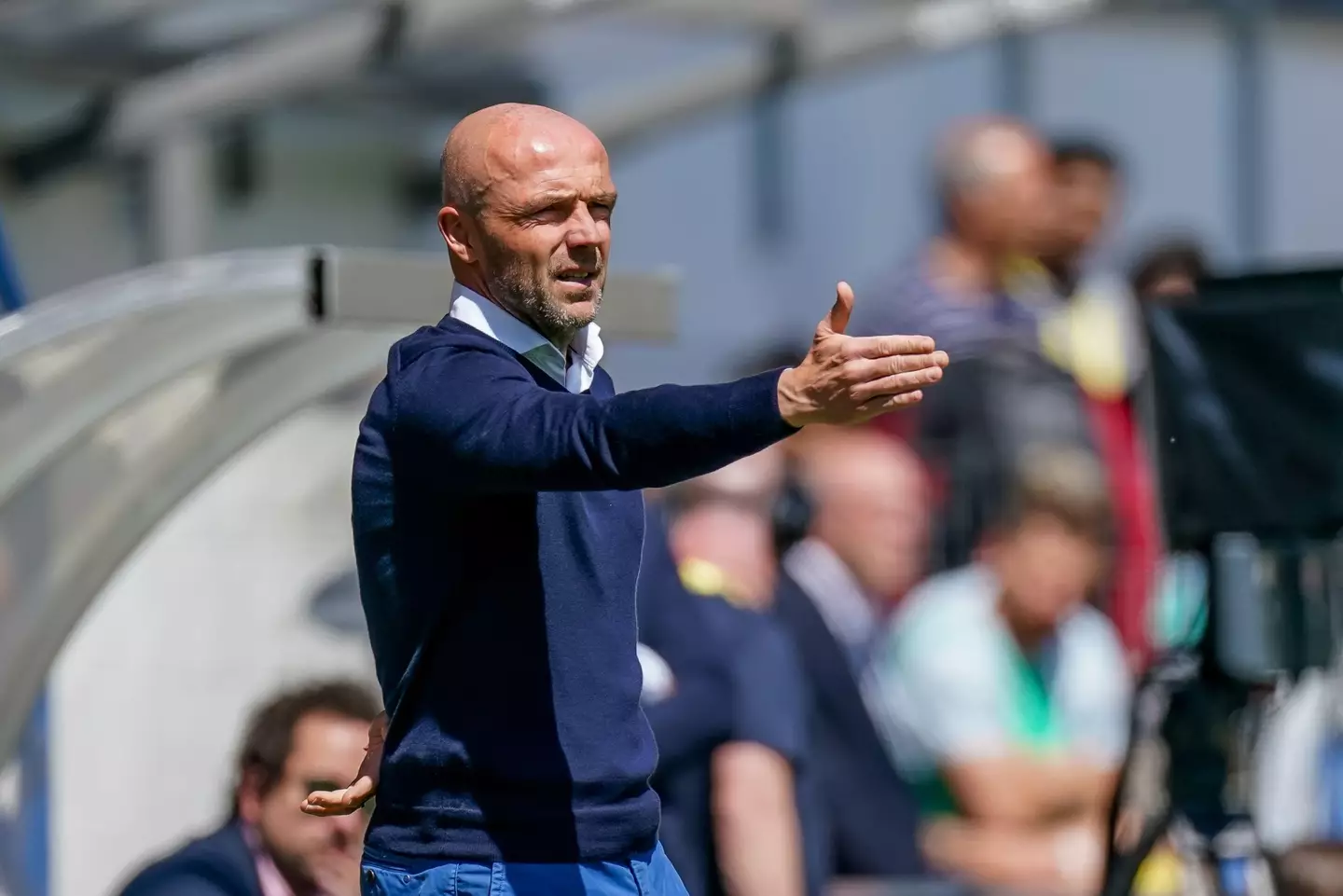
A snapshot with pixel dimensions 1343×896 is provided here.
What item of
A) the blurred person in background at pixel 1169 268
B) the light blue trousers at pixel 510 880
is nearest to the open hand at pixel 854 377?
the light blue trousers at pixel 510 880

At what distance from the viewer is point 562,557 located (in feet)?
7.89

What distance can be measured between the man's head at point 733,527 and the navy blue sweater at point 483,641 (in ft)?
7.79

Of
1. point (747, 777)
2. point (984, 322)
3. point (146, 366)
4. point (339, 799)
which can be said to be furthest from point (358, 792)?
point (984, 322)

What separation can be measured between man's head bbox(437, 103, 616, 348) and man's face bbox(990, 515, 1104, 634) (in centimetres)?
331

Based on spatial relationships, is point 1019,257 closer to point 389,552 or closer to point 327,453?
point 327,453

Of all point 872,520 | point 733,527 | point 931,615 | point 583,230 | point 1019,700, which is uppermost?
point 583,230

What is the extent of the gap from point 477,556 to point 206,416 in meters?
1.36

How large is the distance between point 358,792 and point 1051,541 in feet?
11.3

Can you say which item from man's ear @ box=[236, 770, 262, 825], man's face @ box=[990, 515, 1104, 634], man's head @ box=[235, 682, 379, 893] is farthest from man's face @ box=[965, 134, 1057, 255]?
man's ear @ box=[236, 770, 262, 825]

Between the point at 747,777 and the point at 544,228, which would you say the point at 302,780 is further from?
the point at 544,228

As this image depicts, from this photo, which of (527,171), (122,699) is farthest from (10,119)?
(527,171)

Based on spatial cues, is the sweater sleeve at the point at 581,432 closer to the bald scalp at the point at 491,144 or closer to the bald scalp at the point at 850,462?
the bald scalp at the point at 491,144

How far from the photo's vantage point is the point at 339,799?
96.7 inches

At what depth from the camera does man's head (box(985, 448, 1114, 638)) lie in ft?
18.4
